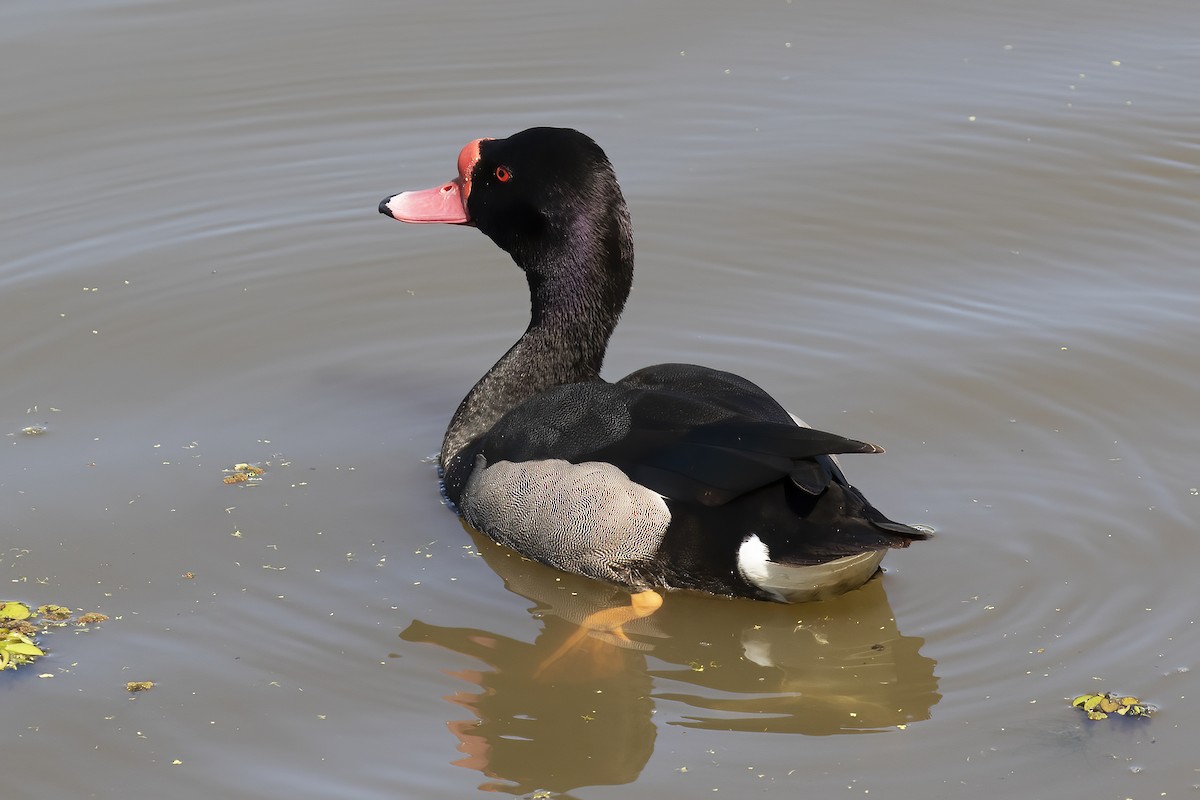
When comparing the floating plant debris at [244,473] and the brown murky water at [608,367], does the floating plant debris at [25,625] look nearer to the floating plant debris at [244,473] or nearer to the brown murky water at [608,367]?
the brown murky water at [608,367]

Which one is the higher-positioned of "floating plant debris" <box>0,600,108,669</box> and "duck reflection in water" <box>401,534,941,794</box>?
"floating plant debris" <box>0,600,108,669</box>

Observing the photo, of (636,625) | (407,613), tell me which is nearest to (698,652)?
(636,625)

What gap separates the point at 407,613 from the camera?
5555mm

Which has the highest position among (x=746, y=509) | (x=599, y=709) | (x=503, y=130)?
(x=503, y=130)

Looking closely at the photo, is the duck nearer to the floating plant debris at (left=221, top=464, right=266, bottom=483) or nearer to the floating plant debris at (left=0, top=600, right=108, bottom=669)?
the floating plant debris at (left=221, top=464, right=266, bottom=483)

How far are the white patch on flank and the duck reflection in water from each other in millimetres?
121

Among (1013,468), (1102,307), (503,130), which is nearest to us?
(1013,468)

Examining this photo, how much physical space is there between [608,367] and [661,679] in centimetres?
234

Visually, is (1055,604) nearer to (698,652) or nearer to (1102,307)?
(698,652)

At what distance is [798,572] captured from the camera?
5.42 meters

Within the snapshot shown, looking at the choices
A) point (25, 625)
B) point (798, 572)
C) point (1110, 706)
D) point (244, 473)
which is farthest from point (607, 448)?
point (25, 625)

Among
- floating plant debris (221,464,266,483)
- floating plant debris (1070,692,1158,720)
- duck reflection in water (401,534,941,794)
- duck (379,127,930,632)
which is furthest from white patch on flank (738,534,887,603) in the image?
floating plant debris (221,464,266,483)

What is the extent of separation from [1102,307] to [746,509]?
9.63ft

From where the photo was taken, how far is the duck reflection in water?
4.88 meters
